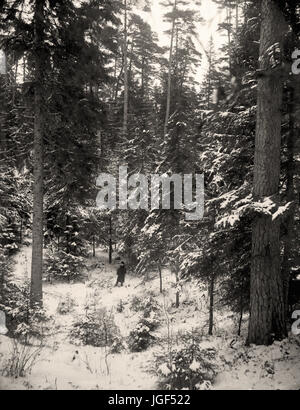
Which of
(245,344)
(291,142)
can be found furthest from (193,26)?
(245,344)

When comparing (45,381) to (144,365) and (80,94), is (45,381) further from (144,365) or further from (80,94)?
(80,94)

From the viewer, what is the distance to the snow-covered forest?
6631mm

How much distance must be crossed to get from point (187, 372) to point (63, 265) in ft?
46.0

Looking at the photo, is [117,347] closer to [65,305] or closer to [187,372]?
[187,372]

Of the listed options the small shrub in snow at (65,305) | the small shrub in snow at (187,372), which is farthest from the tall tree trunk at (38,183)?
the small shrub in snow at (187,372)

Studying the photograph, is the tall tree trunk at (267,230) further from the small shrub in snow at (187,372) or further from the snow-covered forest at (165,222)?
the small shrub in snow at (187,372)

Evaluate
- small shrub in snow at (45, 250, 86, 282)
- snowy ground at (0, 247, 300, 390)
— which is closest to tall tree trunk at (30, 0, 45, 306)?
snowy ground at (0, 247, 300, 390)

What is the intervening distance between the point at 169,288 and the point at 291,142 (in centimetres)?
1302

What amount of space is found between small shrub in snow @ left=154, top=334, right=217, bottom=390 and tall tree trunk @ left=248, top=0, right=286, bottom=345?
155 centimetres

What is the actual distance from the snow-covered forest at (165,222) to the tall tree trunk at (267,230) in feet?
0.09

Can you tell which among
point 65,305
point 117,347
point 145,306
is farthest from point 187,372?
point 65,305

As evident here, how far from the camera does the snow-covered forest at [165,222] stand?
6631 millimetres

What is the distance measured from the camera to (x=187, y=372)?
6090 millimetres

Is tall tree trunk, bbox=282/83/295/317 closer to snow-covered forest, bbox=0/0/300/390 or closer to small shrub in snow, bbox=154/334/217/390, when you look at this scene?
snow-covered forest, bbox=0/0/300/390
